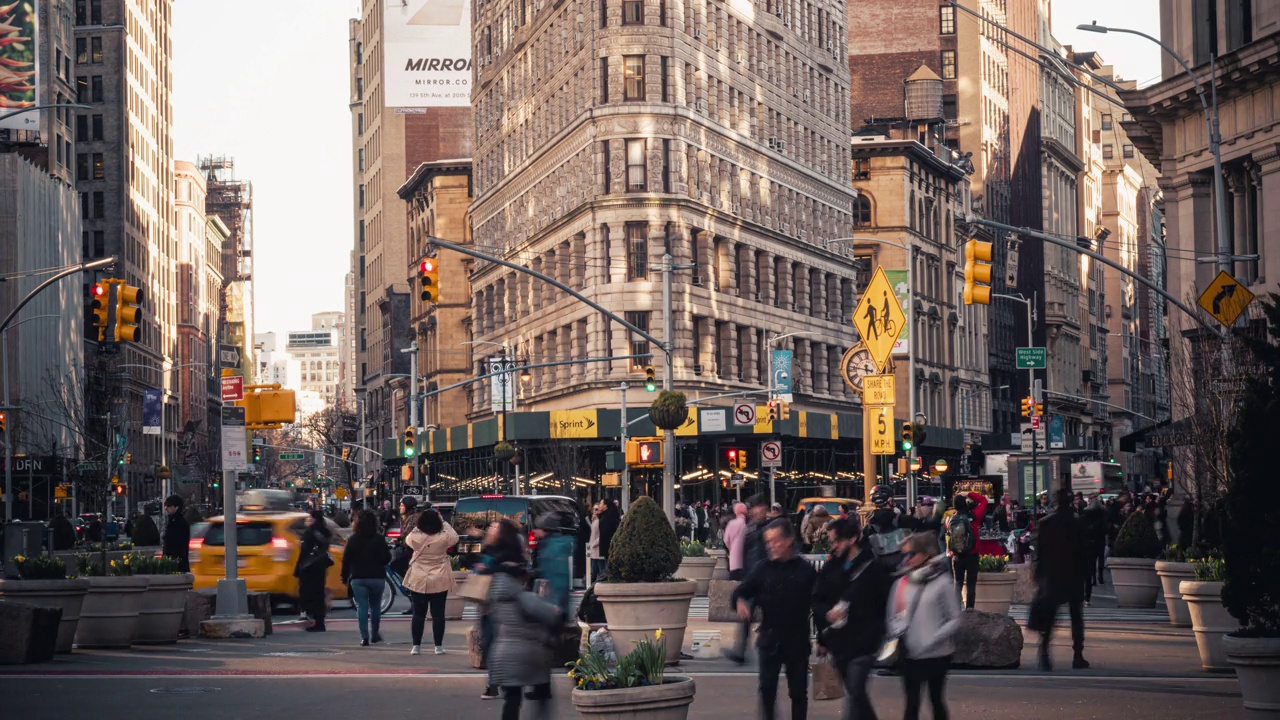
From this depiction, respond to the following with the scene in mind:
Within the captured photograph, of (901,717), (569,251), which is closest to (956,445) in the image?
(569,251)

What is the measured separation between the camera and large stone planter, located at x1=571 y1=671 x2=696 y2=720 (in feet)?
38.4

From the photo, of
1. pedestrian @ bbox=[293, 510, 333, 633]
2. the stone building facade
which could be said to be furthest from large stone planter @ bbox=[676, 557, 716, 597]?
the stone building facade

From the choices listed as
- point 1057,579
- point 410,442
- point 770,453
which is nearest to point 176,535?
point 1057,579

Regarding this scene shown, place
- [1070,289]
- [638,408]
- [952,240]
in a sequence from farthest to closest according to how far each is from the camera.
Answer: [1070,289] → [952,240] → [638,408]

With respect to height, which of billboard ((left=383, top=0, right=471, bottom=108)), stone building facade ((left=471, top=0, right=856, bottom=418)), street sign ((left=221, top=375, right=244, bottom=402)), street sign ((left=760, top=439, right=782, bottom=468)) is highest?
billboard ((left=383, top=0, right=471, bottom=108))

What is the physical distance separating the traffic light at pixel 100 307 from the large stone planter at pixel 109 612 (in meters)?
12.4

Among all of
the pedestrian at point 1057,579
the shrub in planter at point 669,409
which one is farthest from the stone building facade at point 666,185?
the pedestrian at point 1057,579

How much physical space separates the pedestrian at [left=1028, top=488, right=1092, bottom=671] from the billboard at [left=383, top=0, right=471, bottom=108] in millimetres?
115899

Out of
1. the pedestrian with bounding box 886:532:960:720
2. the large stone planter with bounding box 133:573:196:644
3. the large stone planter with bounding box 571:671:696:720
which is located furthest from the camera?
the large stone planter with bounding box 133:573:196:644

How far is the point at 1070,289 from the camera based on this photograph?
155375 mm

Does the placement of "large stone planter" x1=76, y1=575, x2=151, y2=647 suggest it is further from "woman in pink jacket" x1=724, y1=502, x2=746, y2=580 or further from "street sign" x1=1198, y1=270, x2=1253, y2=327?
"street sign" x1=1198, y1=270, x2=1253, y2=327

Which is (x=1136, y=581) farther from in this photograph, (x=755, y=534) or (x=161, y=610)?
(x=161, y=610)

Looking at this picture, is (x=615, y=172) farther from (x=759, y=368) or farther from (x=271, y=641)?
(x=271, y=641)

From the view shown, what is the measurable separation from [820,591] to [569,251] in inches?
2811
